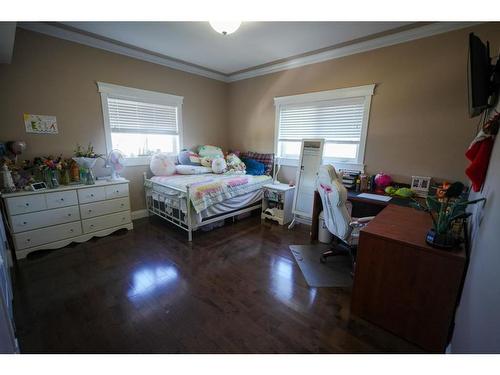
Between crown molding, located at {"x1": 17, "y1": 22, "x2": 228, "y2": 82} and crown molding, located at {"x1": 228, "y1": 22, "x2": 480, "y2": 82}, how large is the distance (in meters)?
1.11

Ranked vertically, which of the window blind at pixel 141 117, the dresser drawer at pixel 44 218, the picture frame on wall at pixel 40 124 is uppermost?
the window blind at pixel 141 117

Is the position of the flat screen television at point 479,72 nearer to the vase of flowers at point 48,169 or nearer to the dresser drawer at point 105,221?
the dresser drawer at point 105,221

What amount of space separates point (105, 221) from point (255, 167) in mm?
2430

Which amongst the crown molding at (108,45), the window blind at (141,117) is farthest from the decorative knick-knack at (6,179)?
the crown molding at (108,45)

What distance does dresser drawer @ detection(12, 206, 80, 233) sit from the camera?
2.26m

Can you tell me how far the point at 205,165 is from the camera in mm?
3670

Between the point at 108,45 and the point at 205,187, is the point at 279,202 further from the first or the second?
the point at 108,45

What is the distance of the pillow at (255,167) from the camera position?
387cm

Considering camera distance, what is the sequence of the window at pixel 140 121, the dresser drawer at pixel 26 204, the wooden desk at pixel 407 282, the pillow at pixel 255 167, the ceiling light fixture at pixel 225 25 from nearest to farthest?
the wooden desk at pixel 407 282, the ceiling light fixture at pixel 225 25, the dresser drawer at pixel 26 204, the window at pixel 140 121, the pillow at pixel 255 167

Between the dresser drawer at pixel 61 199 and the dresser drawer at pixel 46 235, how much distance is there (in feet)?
0.81
